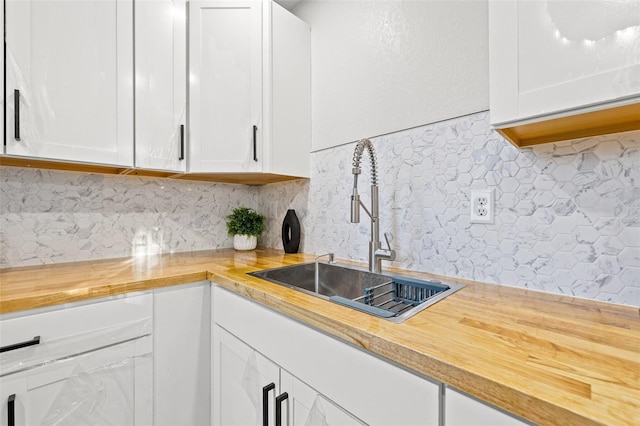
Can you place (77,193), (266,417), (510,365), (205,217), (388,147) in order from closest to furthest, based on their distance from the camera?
(510,365), (266,417), (388,147), (77,193), (205,217)

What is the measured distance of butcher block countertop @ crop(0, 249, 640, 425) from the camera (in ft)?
1.41

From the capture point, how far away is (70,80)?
1178mm

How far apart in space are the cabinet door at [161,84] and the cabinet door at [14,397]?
0.85 m

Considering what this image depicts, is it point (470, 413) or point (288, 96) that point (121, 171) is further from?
point (470, 413)

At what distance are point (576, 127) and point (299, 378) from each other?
3.33 feet

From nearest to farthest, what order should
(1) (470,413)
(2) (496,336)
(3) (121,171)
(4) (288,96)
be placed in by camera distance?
(1) (470,413), (2) (496,336), (3) (121,171), (4) (288,96)

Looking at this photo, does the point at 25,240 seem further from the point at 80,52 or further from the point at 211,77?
the point at 211,77

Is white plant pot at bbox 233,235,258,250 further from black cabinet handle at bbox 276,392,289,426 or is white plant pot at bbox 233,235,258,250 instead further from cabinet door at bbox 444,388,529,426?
cabinet door at bbox 444,388,529,426

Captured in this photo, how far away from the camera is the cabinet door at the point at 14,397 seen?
2.84 ft

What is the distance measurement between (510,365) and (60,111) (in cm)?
161

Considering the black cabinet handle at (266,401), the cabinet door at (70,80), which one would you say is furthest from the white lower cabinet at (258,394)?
the cabinet door at (70,80)

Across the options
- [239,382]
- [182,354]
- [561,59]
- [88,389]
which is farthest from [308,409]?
[561,59]

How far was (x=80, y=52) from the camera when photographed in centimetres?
120

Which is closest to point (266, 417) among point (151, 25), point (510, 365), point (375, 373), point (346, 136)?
point (375, 373)
